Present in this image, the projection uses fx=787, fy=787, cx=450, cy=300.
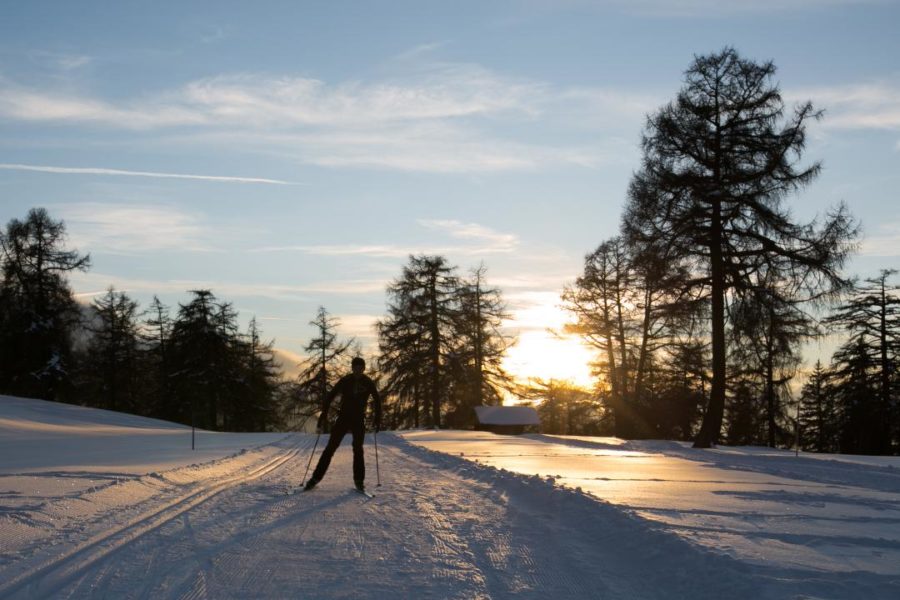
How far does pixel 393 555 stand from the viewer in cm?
704

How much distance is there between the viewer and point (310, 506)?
10352mm

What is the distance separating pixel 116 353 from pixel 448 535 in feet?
214

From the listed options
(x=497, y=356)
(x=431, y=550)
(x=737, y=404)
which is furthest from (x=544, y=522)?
(x=497, y=356)

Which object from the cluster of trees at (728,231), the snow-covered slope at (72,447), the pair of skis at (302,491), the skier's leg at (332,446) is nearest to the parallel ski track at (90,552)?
the pair of skis at (302,491)

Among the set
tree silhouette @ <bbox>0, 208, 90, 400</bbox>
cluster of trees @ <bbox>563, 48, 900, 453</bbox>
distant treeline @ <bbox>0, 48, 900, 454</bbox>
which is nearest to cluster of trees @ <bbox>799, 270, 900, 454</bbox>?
distant treeline @ <bbox>0, 48, 900, 454</bbox>

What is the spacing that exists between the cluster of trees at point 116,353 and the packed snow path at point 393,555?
47891 millimetres

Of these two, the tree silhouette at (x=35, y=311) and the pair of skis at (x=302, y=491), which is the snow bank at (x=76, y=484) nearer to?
the pair of skis at (x=302, y=491)

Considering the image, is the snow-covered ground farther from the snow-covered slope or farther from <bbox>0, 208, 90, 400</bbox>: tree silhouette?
<bbox>0, 208, 90, 400</bbox>: tree silhouette

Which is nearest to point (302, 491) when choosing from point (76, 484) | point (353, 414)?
point (353, 414)

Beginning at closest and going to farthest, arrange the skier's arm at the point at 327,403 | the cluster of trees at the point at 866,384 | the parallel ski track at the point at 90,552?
the parallel ski track at the point at 90,552 → the skier's arm at the point at 327,403 → the cluster of trees at the point at 866,384

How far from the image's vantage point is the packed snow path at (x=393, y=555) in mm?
5723

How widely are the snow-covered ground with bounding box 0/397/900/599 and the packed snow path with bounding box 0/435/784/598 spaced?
0.03m

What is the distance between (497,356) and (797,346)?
3776 cm

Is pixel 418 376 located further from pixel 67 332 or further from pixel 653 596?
pixel 653 596
